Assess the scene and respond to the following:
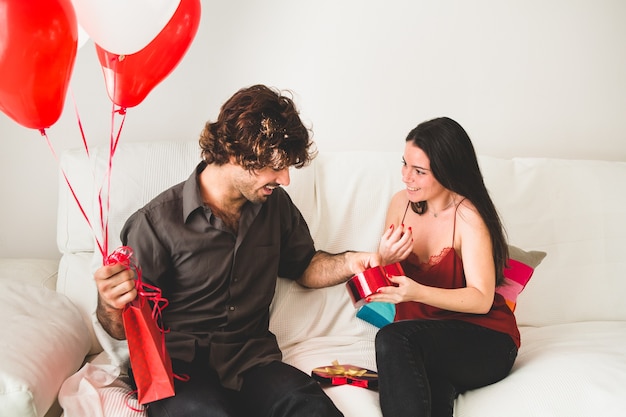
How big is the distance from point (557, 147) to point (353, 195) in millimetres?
1077

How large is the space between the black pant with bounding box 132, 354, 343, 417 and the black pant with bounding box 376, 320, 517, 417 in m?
0.19

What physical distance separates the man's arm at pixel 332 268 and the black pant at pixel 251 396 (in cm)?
31

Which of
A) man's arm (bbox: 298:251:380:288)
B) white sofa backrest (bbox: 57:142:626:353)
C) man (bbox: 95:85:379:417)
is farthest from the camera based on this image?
white sofa backrest (bbox: 57:142:626:353)

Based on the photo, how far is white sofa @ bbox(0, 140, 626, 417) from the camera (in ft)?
5.37

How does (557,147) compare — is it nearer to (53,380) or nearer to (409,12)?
(409,12)

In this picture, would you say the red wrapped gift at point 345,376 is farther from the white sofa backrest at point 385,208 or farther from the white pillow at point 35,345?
the white pillow at point 35,345

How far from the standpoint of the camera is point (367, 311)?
200 centimetres

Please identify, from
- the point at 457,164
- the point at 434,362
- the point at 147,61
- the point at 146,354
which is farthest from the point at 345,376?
the point at 147,61

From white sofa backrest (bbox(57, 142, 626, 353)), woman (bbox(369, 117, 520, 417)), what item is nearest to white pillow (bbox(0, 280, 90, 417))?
white sofa backrest (bbox(57, 142, 626, 353))

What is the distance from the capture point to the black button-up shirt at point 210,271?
1.66 m

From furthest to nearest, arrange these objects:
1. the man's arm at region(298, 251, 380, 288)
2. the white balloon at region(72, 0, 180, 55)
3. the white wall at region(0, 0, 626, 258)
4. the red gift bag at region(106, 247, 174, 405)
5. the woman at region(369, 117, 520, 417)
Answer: the white wall at region(0, 0, 626, 258), the man's arm at region(298, 251, 380, 288), the woman at region(369, 117, 520, 417), the red gift bag at region(106, 247, 174, 405), the white balloon at region(72, 0, 180, 55)

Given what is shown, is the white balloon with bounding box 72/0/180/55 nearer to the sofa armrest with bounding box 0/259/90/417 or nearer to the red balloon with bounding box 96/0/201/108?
the red balloon with bounding box 96/0/201/108

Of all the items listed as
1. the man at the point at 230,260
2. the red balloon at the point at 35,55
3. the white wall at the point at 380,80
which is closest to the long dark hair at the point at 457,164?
the man at the point at 230,260

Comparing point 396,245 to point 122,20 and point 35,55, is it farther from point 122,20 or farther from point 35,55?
point 35,55
